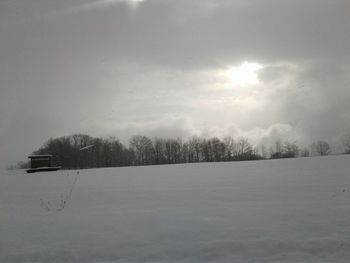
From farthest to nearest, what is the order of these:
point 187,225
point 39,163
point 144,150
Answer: point 144,150, point 39,163, point 187,225

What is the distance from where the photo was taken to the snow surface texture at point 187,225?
19.5 feet

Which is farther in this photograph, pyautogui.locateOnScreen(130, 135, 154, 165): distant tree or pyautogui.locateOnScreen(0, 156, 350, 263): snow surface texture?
pyautogui.locateOnScreen(130, 135, 154, 165): distant tree

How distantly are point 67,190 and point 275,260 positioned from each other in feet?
29.4

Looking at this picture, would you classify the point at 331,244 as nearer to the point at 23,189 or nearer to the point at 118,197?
the point at 118,197

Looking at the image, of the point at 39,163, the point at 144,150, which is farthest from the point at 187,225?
the point at 144,150

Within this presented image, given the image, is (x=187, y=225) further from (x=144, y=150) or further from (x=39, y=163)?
(x=144, y=150)

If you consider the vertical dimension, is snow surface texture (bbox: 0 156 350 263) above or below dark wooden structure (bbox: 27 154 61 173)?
below

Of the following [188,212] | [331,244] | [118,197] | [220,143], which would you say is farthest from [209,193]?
[220,143]

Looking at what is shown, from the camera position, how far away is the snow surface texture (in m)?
5.95

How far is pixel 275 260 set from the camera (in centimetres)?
554

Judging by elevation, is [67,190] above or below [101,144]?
below

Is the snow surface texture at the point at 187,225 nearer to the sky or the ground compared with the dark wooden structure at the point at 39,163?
nearer to the ground

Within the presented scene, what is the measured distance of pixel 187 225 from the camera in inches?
277

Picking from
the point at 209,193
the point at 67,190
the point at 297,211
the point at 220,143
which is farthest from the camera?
the point at 220,143
